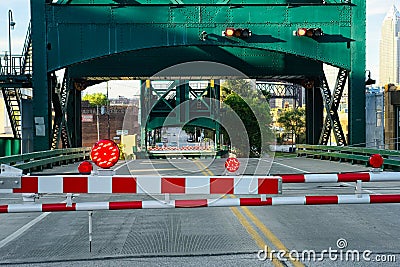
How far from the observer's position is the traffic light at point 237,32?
83.7 ft

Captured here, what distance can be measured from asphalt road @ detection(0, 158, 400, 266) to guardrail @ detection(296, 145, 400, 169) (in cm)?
1054

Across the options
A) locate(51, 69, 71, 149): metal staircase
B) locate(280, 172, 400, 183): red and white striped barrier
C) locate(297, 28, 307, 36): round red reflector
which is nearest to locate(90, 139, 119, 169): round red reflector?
locate(280, 172, 400, 183): red and white striped barrier

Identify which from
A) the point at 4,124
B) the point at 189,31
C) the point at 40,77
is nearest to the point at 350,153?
the point at 189,31

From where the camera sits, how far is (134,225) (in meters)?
9.96

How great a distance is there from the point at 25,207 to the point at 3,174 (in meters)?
0.52

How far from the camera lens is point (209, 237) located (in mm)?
8727

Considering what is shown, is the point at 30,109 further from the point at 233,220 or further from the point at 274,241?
the point at 274,241

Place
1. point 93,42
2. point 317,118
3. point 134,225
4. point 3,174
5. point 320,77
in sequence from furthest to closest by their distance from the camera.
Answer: point 317,118 → point 320,77 → point 93,42 → point 134,225 → point 3,174

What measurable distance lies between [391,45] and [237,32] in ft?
551

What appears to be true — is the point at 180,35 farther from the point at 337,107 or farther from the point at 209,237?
the point at 209,237

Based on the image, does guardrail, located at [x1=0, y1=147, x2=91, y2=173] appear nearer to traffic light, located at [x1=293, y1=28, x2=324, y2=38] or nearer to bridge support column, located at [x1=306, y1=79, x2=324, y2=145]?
traffic light, located at [x1=293, y1=28, x2=324, y2=38]

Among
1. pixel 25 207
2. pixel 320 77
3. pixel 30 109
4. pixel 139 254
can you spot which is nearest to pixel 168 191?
pixel 139 254

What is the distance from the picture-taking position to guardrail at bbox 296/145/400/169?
2231 cm

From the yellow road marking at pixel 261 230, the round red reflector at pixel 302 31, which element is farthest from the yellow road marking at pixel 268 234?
the round red reflector at pixel 302 31
